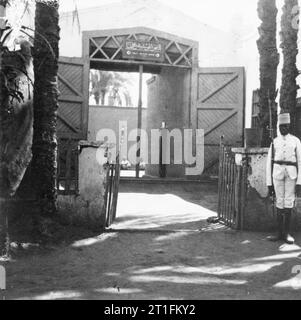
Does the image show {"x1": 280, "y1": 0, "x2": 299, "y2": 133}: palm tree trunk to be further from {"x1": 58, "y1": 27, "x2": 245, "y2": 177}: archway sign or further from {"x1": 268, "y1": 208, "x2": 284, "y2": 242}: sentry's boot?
{"x1": 58, "y1": 27, "x2": 245, "y2": 177}: archway sign

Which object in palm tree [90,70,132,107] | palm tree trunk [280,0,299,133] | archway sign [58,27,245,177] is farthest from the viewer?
palm tree [90,70,132,107]

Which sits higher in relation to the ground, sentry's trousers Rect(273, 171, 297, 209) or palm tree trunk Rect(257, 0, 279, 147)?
palm tree trunk Rect(257, 0, 279, 147)

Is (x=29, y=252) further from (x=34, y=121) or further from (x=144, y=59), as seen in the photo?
(x=144, y=59)

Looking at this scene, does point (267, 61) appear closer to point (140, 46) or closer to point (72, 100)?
point (140, 46)

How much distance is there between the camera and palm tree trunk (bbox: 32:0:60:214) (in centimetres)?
643

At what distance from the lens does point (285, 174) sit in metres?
6.73

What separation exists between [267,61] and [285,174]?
2.60 metres

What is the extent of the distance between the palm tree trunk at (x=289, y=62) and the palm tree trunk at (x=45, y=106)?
14.8ft

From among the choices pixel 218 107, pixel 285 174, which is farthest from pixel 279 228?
pixel 218 107

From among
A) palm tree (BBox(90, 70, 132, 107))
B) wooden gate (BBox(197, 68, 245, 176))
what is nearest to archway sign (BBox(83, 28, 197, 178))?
wooden gate (BBox(197, 68, 245, 176))

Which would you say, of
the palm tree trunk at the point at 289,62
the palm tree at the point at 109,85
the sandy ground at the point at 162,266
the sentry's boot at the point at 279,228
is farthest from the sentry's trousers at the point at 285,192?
the palm tree at the point at 109,85

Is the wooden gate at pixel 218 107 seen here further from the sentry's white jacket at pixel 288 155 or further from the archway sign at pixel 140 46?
the sentry's white jacket at pixel 288 155

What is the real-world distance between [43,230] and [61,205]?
774mm

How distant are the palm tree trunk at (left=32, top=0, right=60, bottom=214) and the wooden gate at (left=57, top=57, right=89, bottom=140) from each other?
21.5 ft
